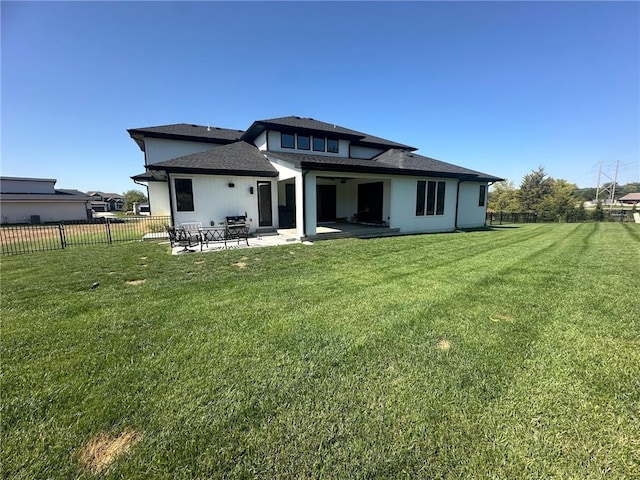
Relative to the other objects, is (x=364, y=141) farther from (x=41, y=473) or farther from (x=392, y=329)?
(x=41, y=473)

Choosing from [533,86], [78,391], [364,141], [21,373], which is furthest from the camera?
[364,141]

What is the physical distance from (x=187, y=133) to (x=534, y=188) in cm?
5197

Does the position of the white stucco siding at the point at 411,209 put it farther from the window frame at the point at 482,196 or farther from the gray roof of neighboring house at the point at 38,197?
the gray roof of neighboring house at the point at 38,197

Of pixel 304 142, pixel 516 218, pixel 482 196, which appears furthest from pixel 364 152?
pixel 516 218

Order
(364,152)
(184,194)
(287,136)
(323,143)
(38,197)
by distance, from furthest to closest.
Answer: (38,197), (364,152), (323,143), (287,136), (184,194)

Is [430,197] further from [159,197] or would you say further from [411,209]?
[159,197]

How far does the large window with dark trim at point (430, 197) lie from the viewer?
13.3 metres

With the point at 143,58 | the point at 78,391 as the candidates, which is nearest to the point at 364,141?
the point at 143,58

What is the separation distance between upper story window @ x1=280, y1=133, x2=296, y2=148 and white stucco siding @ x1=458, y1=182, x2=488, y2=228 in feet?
35.1

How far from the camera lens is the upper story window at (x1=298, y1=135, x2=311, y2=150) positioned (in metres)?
14.5

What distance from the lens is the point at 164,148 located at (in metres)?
16.3

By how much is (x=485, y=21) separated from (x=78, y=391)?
1593 centimetres

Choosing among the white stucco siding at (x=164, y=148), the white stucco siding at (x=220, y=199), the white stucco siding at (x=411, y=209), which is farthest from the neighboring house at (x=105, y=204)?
the white stucco siding at (x=411, y=209)

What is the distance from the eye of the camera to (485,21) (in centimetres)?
1032
